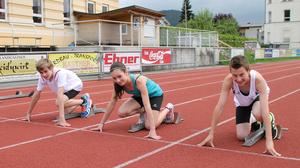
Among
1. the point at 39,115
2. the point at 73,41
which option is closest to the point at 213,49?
the point at 73,41

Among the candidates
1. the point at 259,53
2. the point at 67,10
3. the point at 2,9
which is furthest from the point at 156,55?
the point at 259,53

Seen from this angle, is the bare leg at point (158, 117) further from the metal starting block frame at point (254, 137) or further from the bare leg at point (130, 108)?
the metal starting block frame at point (254, 137)

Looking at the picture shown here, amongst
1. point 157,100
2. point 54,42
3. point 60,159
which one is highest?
point 54,42

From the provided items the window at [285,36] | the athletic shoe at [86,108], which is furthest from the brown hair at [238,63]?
the window at [285,36]

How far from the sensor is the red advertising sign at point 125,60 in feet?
63.6

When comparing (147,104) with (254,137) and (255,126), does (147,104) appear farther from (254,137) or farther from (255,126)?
(255,126)

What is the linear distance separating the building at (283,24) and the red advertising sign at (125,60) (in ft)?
182

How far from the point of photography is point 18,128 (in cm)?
750

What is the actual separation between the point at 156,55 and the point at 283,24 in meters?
54.2

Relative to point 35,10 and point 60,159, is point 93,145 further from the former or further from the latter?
point 35,10

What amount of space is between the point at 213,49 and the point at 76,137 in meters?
27.4

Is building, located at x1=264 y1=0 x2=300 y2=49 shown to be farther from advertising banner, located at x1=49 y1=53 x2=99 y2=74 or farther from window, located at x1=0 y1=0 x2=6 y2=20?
advertising banner, located at x1=49 y1=53 x2=99 y2=74

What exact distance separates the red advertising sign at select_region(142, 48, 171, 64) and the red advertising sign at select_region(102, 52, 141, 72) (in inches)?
71.1

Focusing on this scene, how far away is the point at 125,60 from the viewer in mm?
20500
